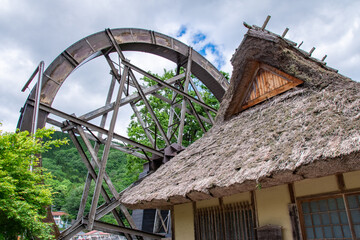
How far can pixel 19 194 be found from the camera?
4.45m

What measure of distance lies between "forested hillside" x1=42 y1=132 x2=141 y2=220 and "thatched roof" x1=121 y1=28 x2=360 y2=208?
20.5 m

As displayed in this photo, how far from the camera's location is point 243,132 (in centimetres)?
508

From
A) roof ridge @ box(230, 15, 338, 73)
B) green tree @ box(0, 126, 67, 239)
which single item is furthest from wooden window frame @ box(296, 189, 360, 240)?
green tree @ box(0, 126, 67, 239)

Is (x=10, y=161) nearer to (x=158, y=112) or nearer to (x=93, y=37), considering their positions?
(x=93, y=37)

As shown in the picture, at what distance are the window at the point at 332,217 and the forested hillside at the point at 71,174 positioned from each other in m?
22.6

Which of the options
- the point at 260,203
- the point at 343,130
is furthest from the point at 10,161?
the point at 343,130

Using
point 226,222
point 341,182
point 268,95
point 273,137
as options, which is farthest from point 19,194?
point 268,95

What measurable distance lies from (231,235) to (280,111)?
7.68 feet

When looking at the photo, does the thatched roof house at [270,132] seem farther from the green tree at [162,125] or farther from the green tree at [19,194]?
the green tree at [162,125]

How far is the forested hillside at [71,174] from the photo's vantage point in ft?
98.8

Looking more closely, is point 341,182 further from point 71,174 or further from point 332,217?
point 71,174

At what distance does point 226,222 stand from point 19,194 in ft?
11.6

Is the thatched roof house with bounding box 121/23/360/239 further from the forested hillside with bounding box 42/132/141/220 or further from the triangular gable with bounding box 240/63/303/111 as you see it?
the forested hillside with bounding box 42/132/141/220

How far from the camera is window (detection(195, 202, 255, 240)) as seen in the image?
14.1 feet
